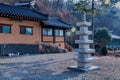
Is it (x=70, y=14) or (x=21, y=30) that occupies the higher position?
(x=70, y=14)

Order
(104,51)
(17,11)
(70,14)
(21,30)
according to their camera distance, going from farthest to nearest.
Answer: (70,14), (21,30), (17,11), (104,51)

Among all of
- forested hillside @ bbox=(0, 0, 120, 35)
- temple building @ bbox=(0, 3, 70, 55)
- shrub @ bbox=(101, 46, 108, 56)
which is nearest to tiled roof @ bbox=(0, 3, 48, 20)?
temple building @ bbox=(0, 3, 70, 55)

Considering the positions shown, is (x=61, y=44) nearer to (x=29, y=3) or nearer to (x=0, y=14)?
(x=29, y=3)

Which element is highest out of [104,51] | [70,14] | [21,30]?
[70,14]

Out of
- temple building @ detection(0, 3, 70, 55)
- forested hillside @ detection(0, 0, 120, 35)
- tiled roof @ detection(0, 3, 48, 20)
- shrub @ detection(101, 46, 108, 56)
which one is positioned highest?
forested hillside @ detection(0, 0, 120, 35)

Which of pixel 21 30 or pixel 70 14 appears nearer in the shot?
pixel 21 30

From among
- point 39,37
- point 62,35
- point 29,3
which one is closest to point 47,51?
point 39,37

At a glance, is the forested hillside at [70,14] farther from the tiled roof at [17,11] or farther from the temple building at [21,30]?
the tiled roof at [17,11]

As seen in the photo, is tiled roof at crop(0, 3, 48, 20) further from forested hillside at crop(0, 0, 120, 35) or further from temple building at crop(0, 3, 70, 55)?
forested hillside at crop(0, 0, 120, 35)

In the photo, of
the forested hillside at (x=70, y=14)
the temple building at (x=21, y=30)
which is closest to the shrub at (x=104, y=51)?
the temple building at (x=21, y=30)

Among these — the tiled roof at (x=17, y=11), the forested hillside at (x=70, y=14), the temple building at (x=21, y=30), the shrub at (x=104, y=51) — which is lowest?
the shrub at (x=104, y=51)

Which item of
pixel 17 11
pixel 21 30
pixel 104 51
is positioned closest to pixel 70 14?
pixel 21 30

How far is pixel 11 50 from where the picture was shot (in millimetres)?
19078

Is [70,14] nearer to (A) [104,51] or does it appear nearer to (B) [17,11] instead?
(B) [17,11]
